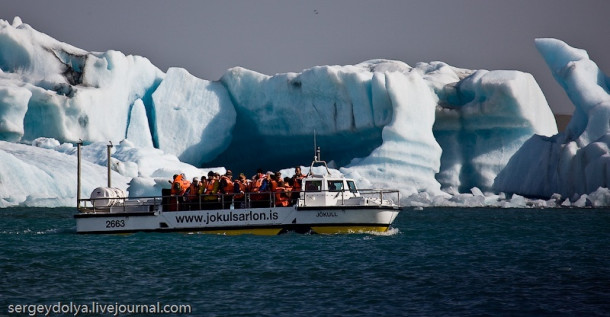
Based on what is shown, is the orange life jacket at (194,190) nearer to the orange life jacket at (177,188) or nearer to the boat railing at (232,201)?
the boat railing at (232,201)

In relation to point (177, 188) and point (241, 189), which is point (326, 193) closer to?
point (241, 189)

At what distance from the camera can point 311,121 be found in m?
42.5

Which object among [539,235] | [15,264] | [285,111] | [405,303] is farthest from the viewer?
[285,111]

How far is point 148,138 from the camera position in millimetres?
42812

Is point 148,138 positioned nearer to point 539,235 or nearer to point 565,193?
point 565,193

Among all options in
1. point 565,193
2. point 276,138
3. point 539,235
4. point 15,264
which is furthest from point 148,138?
point 15,264

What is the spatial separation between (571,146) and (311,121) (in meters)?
11.7

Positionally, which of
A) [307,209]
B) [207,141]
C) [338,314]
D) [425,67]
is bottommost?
[338,314]

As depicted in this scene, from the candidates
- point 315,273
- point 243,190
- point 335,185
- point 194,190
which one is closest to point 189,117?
point 194,190

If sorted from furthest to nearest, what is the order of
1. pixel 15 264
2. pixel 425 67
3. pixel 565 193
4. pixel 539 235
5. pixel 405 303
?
pixel 425 67, pixel 565 193, pixel 539 235, pixel 15 264, pixel 405 303

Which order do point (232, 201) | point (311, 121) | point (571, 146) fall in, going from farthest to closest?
point (311, 121), point (571, 146), point (232, 201)

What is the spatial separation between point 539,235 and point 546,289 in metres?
11.1

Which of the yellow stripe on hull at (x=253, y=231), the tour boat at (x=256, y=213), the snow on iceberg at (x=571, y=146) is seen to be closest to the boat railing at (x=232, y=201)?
the tour boat at (x=256, y=213)

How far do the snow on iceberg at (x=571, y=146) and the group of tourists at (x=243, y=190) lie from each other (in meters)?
16.5
